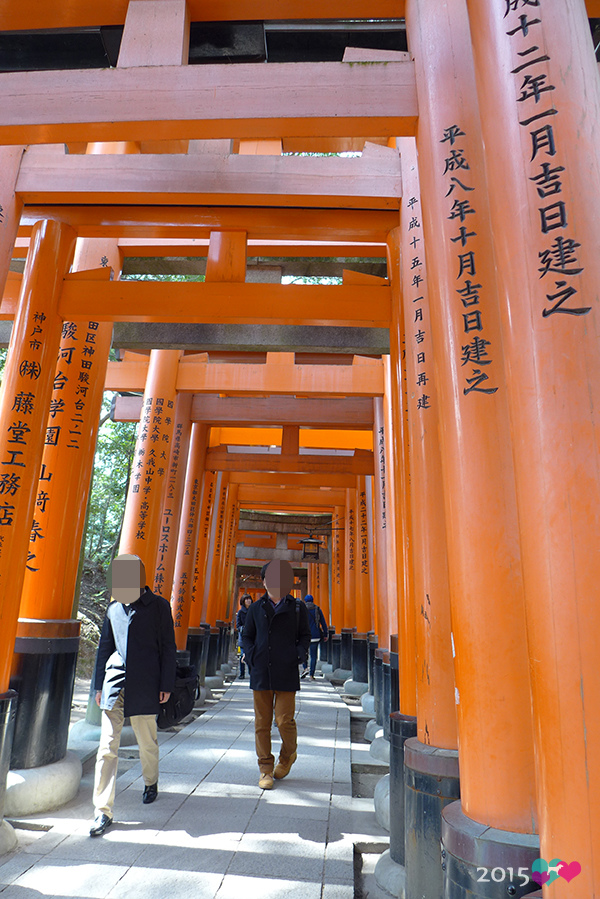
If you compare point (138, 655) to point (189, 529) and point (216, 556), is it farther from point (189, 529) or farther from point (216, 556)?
point (216, 556)

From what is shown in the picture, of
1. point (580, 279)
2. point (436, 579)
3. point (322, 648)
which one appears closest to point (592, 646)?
point (580, 279)

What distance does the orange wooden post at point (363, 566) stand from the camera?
12102mm

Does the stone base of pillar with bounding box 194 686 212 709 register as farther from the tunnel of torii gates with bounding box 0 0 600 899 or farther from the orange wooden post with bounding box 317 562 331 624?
the orange wooden post with bounding box 317 562 331 624

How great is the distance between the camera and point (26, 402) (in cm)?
419

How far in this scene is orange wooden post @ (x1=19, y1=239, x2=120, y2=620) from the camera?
4.60 metres

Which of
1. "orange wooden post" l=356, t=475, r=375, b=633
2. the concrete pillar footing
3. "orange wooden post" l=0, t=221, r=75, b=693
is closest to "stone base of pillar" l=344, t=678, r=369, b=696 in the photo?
"orange wooden post" l=356, t=475, r=375, b=633

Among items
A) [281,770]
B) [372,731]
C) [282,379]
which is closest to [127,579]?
[281,770]

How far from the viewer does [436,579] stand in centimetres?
280

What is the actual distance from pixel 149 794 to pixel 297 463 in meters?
7.36

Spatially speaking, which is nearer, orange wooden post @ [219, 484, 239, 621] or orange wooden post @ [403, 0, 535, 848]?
orange wooden post @ [403, 0, 535, 848]

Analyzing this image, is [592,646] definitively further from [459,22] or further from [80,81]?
[80,81]

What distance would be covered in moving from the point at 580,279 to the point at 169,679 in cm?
337

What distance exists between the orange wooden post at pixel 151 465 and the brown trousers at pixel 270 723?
237 cm

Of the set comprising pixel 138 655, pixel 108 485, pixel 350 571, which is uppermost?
pixel 108 485
